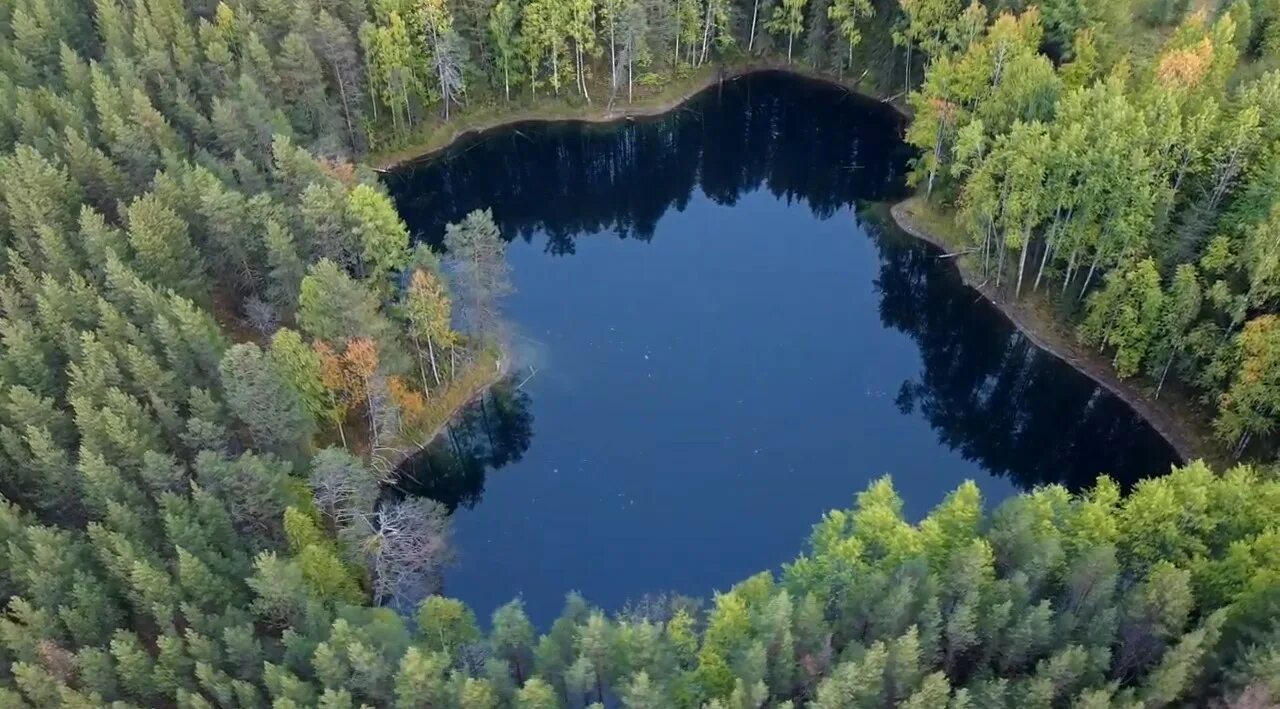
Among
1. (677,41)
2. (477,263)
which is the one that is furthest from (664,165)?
(477,263)

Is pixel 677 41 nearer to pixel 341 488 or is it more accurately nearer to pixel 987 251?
pixel 987 251

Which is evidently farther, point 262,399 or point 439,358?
point 439,358

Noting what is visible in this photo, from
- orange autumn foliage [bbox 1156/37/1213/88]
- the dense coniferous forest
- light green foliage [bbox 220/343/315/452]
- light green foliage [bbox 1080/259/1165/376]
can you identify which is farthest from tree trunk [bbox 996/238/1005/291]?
light green foliage [bbox 220/343/315/452]

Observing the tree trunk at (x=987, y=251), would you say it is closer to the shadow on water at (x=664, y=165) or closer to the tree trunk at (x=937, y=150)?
the tree trunk at (x=937, y=150)

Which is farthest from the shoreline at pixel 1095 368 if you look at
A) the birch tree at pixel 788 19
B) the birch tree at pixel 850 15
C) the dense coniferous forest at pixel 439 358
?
the birch tree at pixel 788 19

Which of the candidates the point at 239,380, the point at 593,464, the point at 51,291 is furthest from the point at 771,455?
the point at 51,291

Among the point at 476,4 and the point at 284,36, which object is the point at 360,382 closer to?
the point at 284,36
